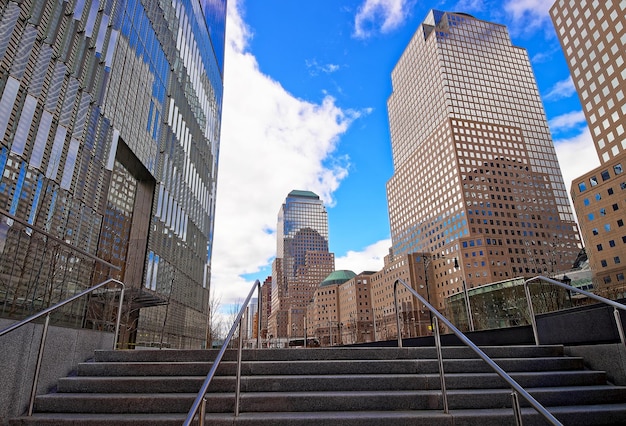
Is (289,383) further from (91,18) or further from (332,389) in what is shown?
(91,18)

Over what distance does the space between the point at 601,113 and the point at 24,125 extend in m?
109

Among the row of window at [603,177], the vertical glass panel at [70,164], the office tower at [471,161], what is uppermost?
the office tower at [471,161]

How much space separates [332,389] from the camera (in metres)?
5.29

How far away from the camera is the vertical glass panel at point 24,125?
1414 centimetres

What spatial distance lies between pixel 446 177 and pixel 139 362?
13235cm

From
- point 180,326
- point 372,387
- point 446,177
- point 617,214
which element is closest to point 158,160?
point 180,326

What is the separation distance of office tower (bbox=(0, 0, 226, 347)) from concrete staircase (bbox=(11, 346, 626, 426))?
168 centimetres

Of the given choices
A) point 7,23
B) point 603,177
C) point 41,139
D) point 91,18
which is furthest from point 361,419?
point 603,177

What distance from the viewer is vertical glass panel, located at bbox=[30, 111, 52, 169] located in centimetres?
1509

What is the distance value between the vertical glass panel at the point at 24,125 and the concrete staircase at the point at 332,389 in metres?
12.0

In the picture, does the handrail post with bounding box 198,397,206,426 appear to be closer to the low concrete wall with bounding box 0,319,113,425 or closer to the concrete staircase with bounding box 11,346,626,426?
the concrete staircase with bounding box 11,346,626,426

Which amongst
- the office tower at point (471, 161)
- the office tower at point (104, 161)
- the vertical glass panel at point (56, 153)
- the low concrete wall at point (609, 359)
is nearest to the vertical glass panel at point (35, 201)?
the office tower at point (104, 161)

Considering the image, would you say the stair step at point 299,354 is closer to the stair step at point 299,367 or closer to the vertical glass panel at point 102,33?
the stair step at point 299,367

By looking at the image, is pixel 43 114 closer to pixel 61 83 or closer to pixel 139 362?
pixel 61 83
